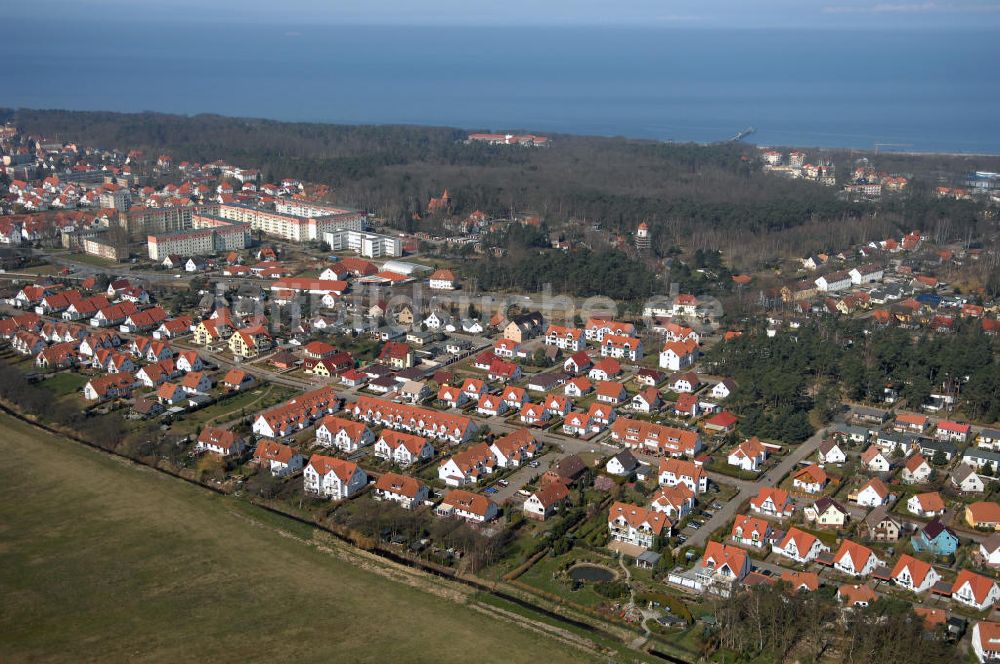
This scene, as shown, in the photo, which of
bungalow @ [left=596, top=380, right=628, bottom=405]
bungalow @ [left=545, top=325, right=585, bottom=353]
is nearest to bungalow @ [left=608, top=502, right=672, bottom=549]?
bungalow @ [left=596, top=380, right=628, bottom=405]

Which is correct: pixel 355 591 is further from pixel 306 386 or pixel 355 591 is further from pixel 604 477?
pixel 306 386

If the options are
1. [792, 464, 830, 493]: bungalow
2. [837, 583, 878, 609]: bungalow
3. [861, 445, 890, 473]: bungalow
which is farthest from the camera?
[861, 445, 890, 473]: bungalow

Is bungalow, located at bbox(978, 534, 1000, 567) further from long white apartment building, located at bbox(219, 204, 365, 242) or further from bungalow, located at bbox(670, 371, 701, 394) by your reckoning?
long white apartment building, located at bbox(219, 204, 365, 242)

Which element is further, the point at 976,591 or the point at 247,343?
the point at 247,343

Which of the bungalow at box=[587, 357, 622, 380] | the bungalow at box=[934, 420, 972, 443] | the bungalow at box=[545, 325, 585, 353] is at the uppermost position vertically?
the bungalow at box=[545, 325, 585, 353]

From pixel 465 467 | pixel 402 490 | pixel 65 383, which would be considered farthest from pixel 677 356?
pixel 65 383

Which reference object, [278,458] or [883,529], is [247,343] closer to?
[278,458]
